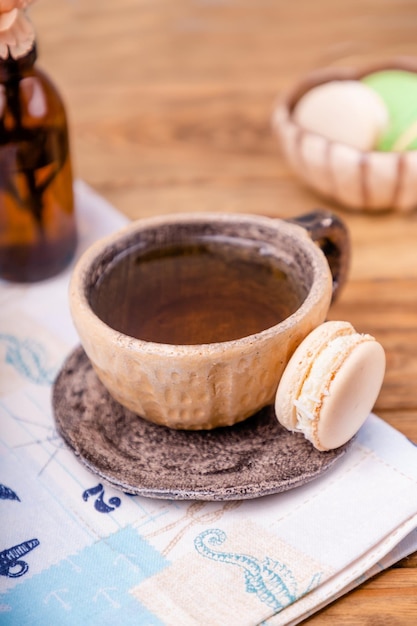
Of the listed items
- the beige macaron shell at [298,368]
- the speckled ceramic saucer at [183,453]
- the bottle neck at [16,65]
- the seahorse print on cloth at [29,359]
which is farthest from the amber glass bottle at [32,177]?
the beige macaron shell at [298,368]

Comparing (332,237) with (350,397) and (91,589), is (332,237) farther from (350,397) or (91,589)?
(91,589)

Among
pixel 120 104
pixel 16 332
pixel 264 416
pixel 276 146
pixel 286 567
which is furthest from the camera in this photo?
pixel 120 104

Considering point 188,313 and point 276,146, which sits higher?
point 188,313

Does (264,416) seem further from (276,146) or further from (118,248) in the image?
(276,146)

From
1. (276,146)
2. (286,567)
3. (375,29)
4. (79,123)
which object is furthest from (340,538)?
(375,29)

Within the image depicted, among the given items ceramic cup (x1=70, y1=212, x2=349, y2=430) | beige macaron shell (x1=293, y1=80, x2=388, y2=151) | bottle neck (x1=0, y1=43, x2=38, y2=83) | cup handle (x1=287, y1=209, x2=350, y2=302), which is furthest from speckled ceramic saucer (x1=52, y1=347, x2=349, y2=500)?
beige macaron shell (x1=293, y1=80, x2=388, y2=151)

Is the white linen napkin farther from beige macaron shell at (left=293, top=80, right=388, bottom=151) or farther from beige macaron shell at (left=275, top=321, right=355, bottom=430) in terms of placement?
beige macaron shell at (left=293, top=80, right=388, bottom=151)
